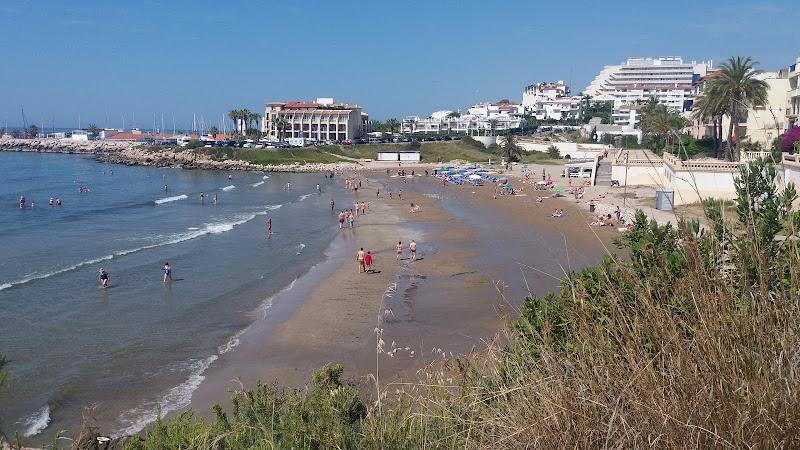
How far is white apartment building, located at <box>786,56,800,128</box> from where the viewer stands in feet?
135

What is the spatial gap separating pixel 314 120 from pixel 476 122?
1267 inches

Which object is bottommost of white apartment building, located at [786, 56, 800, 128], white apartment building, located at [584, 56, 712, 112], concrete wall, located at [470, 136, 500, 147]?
concrete wall, located at [470, 136, 500, 147]

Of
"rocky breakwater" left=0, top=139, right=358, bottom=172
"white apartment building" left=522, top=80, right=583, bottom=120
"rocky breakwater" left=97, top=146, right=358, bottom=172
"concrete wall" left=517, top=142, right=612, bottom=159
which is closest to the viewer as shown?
"concrete wall" left=517, top=142, right=612, bottom=159

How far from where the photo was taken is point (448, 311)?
18.3 metres

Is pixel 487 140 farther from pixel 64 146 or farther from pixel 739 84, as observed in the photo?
pixel 64 146

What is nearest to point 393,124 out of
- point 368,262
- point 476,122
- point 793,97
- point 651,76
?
point 476,122

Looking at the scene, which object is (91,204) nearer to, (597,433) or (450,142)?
(597,433)

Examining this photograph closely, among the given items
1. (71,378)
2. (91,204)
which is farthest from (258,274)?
(91,204)

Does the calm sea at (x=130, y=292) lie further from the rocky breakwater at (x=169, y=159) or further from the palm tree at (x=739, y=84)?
the rocky breakwater at (x=169, y=159)

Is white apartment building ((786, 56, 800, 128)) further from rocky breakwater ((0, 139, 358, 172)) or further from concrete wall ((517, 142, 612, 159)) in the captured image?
rocky breakwater ((0, 139, 358, 172))

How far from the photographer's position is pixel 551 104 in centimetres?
13125

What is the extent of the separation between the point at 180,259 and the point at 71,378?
43.1 ft

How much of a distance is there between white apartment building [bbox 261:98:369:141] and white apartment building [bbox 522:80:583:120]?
38.4 metres

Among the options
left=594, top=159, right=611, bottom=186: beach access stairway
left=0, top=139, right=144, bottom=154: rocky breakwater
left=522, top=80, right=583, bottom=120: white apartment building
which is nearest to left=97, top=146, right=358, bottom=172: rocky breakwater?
left=0, top=139, right=144, bottom=154: rocky breakwater
